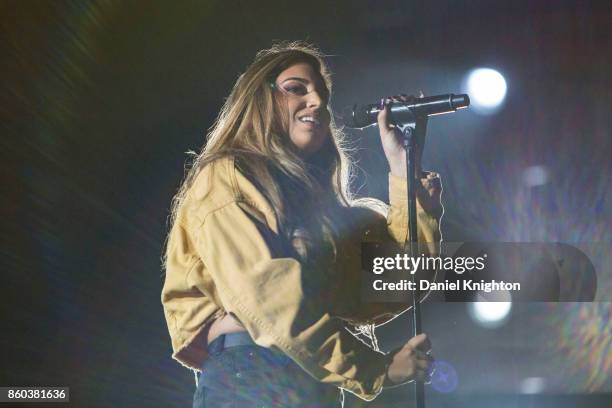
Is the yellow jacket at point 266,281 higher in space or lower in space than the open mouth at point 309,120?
lower

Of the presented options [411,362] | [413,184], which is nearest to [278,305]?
[411,362]

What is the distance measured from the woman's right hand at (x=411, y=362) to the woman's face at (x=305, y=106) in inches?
23.0

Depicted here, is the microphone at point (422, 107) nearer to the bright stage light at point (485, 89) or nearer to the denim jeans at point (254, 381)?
the bright stage light at point (485, 89)

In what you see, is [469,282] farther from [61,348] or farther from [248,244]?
[61,348]

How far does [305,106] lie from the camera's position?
214 centimetres

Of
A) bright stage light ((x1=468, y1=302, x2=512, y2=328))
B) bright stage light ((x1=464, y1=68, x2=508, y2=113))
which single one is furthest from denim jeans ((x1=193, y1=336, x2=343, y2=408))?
bright stage light ((x1=464, y1=68, x2=508, y2=113))

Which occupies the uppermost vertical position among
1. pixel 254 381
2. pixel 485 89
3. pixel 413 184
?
pixel 485 89

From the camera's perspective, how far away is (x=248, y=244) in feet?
6.13

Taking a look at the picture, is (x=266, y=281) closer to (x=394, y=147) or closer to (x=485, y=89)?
(x=394, y=147)

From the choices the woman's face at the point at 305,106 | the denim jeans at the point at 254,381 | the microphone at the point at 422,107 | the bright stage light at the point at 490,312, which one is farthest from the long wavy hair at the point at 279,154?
the bright stage light at the point at 490,312

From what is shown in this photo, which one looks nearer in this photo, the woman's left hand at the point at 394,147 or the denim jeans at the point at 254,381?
the denim jeans at the point at 254,381

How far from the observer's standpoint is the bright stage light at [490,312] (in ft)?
6.89

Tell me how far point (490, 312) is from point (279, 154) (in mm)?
723

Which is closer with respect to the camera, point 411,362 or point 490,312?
point 411,362
